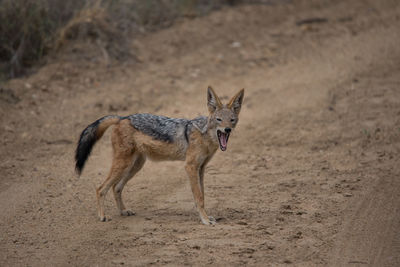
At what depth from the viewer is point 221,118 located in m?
7.23

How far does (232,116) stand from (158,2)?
1031 cm

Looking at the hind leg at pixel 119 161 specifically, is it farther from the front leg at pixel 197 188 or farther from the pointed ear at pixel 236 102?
the pointed ear at pixel 236 102

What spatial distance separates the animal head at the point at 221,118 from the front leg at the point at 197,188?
0.52m

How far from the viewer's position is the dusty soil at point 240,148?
20.7 ft

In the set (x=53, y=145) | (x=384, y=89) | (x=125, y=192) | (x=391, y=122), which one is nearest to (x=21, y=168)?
(x=53, y=145)

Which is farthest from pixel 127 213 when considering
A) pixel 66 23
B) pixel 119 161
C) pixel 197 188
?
pixel 66 23

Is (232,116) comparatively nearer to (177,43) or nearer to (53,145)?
(53,145)

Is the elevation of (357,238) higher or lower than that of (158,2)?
lower

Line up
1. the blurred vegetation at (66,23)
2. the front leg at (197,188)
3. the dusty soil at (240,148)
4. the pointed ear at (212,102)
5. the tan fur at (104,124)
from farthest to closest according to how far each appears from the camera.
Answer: the blurred vegetation at (66,23)
the tan fur at (104,124)
the pointed ear at (212,102)
the front leg at (197,188)
the dusty soil at (240,148)

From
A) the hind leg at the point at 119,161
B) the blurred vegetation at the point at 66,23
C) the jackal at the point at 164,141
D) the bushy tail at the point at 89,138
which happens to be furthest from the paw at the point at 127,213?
the blurred vegetation at the point at 66,23

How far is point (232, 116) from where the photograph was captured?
7316 mm

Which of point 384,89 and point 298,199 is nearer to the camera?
point 298,199

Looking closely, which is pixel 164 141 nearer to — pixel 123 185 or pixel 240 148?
pixel 123 185

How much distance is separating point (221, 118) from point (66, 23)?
8556 mm
